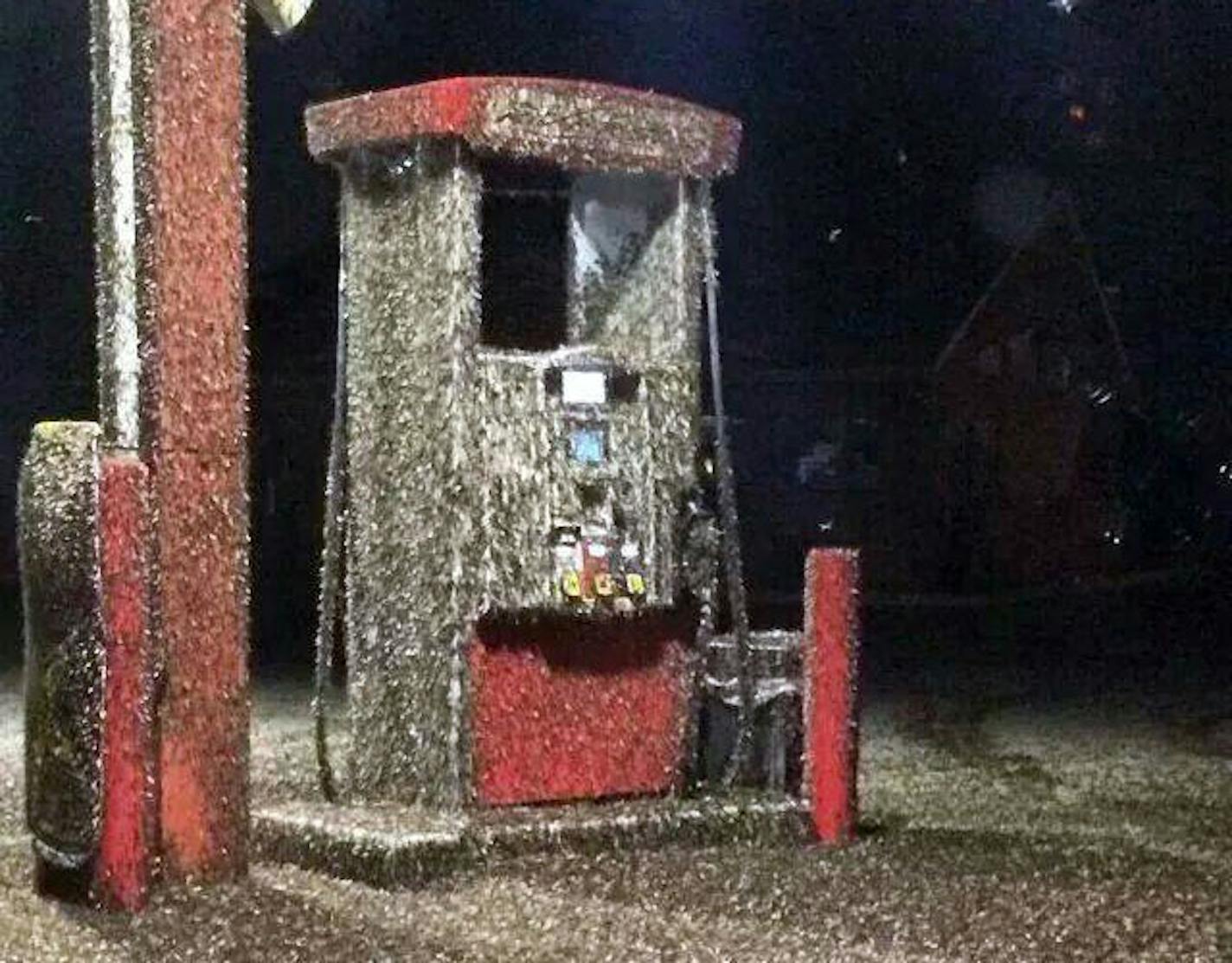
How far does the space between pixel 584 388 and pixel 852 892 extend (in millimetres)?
2045

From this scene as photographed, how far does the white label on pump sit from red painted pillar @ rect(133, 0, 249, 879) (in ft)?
4.37

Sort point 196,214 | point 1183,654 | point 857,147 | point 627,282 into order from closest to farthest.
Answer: point 196,214 → point 627,282 → point 1183,654 → point 857,147

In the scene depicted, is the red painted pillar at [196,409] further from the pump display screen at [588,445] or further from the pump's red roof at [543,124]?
Answer: the pump display screen at [588,445]

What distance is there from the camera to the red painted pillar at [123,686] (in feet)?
20.1

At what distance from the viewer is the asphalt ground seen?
5.94m

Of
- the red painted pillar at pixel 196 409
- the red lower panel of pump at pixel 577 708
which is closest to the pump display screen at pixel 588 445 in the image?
the red lower panel of pump at pixel 577 708

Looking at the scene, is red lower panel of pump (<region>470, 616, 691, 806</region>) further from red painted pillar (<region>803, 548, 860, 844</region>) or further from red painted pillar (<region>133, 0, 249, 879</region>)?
red painted pillar (<region>133, 0, 249, 879</region>)

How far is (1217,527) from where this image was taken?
36.3m

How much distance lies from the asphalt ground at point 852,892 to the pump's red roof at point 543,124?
2.45m

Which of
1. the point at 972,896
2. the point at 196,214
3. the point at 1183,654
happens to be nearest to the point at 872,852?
the point at 972,896

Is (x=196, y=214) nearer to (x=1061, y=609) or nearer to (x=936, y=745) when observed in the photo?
(x=936, y=745)

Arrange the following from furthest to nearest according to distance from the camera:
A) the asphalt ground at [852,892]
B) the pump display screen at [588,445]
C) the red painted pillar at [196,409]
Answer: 1. the pump display screen at [588,445]
2. the red painted pillar at [196,409]
3. the asphalt ground at [852,892]

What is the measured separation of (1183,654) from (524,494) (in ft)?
36.8

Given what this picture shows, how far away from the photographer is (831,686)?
753 centimetres
